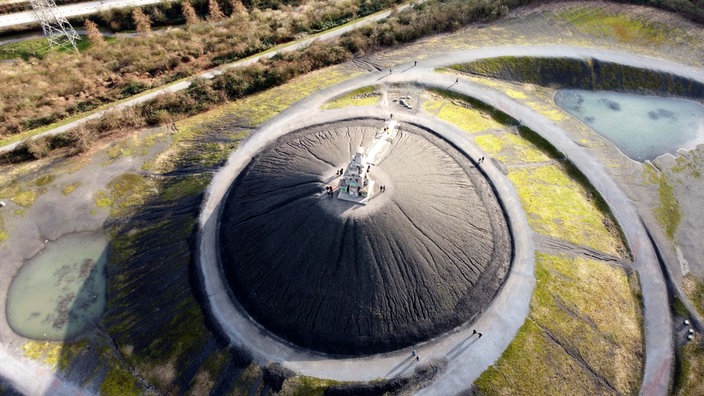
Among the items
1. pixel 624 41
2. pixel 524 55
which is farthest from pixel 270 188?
pixel 624 41

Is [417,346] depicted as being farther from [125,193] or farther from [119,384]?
[125,193]

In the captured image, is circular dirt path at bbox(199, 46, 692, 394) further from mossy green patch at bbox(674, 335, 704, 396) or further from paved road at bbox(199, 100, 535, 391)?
mossy green patch at bbox(674, 335, 704, 396)

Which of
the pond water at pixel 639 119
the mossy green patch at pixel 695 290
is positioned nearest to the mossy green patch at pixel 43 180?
the mossy green patch at pixel 695 290

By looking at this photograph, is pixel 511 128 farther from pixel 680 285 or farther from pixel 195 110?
pixel 195 110

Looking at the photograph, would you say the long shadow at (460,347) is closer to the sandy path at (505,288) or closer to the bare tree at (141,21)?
the sandy path at (505,288)

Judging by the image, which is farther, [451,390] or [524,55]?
[524,55]

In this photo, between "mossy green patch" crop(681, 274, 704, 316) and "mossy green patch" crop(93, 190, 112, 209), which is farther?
"mossy green patch" crop(93, 190, 112, 209)

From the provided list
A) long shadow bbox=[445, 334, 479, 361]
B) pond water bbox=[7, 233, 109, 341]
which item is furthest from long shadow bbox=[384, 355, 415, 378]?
pond water bbox=[7, 233, 109, 341]
